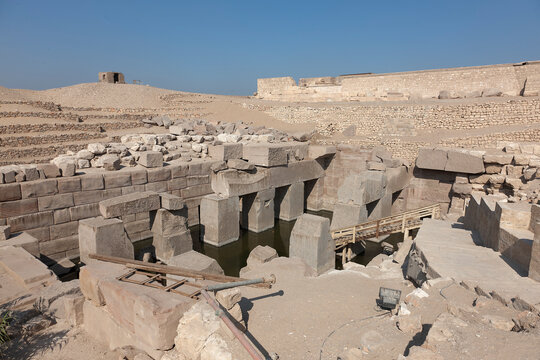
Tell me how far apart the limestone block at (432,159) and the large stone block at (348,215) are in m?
3.65

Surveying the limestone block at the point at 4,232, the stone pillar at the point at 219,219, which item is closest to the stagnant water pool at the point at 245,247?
the stone pillar at the point at 219,219

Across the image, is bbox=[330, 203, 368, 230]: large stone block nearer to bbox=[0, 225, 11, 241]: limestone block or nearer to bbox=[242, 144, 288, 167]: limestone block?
bbox=[242, 144, 288, 167]: limestone block

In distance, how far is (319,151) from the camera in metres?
13.4

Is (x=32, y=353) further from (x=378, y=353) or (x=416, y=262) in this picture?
(x=416, y=262)

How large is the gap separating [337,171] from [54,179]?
9760 millimetres

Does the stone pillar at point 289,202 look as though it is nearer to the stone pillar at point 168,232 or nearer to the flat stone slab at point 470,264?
the stone pillar at point 168,232

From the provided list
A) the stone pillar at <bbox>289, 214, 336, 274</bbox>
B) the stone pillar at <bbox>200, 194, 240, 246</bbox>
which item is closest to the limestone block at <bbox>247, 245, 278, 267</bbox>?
the stone pillar at <bbox>289, 214, 336, 274</bbox>

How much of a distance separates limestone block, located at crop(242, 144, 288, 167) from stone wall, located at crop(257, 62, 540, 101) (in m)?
9.31

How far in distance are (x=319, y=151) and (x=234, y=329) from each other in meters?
10.8

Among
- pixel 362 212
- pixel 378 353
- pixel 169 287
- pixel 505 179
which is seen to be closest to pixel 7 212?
pixel 169 287

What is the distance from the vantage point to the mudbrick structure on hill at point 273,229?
11.9 ft

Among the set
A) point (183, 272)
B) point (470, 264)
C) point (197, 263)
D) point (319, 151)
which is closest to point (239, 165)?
point (319, 151)

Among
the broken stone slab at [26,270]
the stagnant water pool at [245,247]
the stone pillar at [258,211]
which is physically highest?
the broken stone slab at [26,270]

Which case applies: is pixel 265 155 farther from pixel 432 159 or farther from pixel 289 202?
pixel 432 159
